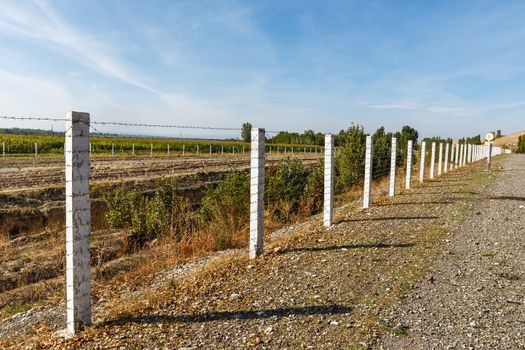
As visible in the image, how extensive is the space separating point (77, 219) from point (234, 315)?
1.81 m

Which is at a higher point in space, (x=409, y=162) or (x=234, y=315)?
(x=409, y=162)

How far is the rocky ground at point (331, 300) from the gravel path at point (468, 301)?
13 mm

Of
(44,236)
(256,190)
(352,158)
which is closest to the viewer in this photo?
(256,190)

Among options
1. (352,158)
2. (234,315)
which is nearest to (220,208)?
(234,315)

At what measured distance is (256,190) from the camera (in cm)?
617

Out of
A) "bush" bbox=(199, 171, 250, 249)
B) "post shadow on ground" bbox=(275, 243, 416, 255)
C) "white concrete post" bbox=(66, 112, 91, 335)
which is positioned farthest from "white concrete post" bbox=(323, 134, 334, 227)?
"white concrete post" bbox=(66, 112, 91, 335)

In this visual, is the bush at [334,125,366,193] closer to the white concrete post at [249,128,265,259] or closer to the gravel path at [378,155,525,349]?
the gravel path at [378,155,525,349]

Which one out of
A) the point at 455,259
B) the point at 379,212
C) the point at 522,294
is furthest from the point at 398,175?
the point at 522,294

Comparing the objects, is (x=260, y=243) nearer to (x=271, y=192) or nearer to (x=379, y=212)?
(x=379, y=212)

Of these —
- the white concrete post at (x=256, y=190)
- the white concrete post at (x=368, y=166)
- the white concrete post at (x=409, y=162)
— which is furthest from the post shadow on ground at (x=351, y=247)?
the white concrete post at (x=409, y=162)

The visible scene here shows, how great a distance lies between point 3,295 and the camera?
6.88 m

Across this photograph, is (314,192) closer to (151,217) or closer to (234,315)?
(151,217)

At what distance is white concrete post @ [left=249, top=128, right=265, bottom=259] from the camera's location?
20.1ft

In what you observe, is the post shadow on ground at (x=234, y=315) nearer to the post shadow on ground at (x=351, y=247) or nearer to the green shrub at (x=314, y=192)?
the post shadow on ground at (x=351, y=247)
